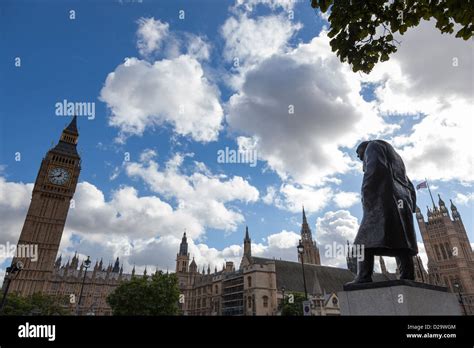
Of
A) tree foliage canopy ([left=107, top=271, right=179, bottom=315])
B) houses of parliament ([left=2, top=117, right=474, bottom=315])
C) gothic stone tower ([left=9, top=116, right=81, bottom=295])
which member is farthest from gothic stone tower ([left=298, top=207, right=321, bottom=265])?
gothic stone tower ([left=9, top=116, right=81, bottom=295])

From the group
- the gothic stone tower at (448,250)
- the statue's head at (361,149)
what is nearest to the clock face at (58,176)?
the statue's head at (361,149)

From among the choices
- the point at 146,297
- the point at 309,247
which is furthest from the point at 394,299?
the point at 309,247

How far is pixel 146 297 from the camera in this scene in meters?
42.8

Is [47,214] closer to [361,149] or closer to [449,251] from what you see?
[361,149]

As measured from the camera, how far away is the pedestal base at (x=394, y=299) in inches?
267

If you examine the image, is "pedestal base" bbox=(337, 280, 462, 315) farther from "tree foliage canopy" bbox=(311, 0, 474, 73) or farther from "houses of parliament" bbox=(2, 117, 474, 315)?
"houses of parliament" bbox=(2, 117, 474, 315)

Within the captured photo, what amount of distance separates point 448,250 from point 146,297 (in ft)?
313

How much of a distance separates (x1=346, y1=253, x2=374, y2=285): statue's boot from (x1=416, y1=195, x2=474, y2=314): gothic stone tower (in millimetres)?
96245

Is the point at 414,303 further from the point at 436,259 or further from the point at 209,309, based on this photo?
the point at 436,259

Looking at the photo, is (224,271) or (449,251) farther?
(449,251)

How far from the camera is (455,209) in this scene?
103 metres

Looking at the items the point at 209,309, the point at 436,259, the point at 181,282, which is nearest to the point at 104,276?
the point at 181,282

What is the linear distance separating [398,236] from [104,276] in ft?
362

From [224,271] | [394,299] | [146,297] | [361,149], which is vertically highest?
[224,271]
